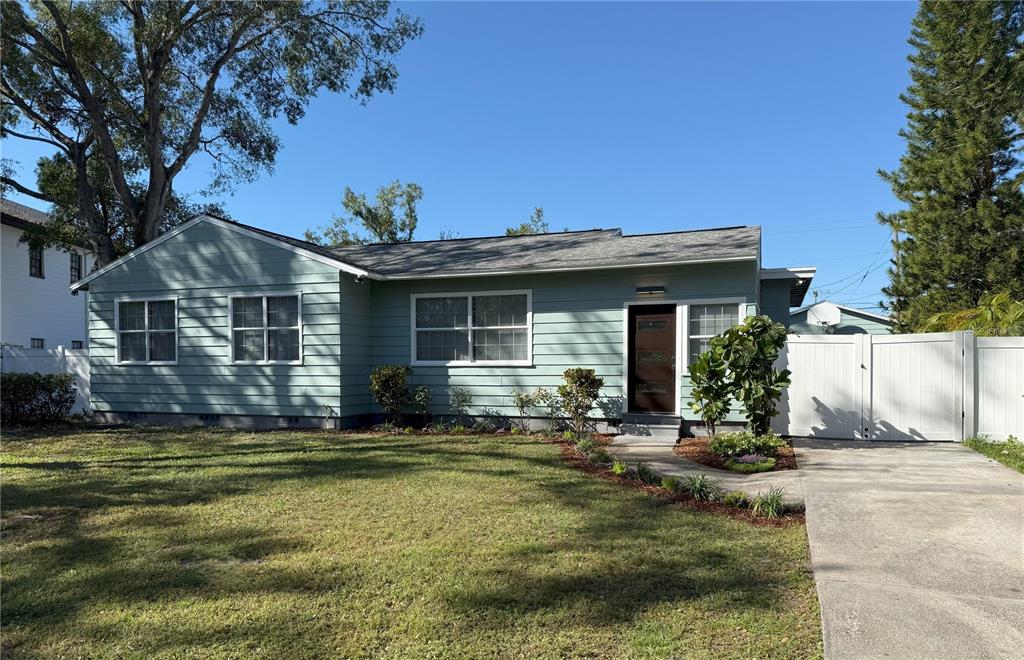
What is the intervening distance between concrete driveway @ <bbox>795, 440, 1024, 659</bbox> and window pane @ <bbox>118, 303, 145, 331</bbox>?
12880 millimetres

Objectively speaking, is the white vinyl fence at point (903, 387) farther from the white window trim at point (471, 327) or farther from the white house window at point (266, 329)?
the white house window at point (266, 329)

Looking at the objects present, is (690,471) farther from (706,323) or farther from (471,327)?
(471,327)

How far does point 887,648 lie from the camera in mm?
2893

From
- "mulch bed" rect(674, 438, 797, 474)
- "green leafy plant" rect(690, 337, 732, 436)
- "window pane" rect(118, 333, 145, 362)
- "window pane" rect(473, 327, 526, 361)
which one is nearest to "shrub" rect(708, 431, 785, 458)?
"mulch bed" rect(674, 438, 797, 474)

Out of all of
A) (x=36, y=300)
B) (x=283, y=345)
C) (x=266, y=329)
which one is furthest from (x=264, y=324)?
(x=36, y=300)

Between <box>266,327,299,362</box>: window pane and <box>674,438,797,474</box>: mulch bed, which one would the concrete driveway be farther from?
<box>266,327,299,362</box>: window pane

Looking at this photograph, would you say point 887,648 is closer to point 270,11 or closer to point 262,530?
point 262,530

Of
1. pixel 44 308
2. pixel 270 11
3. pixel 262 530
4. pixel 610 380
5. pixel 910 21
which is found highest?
pixel 910 21

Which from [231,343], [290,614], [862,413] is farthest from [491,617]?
[231,343]

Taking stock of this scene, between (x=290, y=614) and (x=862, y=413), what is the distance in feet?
30.2

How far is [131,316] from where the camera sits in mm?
12828

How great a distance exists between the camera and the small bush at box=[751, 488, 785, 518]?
5.30 m

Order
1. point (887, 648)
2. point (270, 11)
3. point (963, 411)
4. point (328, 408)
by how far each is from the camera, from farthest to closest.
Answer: point (270, 11) → point (328, 408) → point (963, 411) → point (887, 648)

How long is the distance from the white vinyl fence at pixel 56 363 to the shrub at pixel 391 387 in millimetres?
7683
